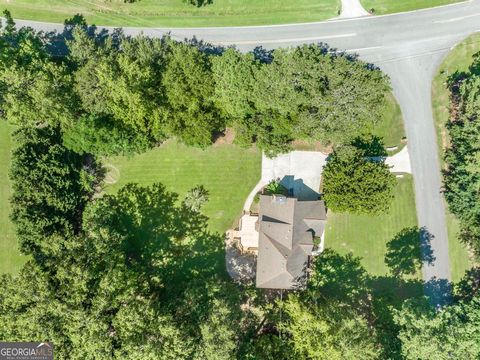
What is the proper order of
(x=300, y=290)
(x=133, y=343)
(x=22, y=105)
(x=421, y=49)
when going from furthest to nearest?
(x=421, y=49) → (x=300, y=290) → (x=22, y=105) → (x=133, y=343)

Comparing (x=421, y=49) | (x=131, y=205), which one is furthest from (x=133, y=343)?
(x=421, y=49)

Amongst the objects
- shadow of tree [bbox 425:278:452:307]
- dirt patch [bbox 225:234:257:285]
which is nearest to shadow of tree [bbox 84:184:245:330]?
dirt patch [bbox 225:234:257:285]

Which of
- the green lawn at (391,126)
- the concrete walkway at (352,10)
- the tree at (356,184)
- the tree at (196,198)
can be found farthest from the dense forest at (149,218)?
the concrete walkway at (352,10)

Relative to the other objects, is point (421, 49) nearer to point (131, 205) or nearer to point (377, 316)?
point (377, 316)

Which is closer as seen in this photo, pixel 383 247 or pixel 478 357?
pixel 478 357

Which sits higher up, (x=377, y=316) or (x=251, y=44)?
(x=251, y=44)

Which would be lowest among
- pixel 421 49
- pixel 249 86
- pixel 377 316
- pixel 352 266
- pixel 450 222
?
pixel 377 316

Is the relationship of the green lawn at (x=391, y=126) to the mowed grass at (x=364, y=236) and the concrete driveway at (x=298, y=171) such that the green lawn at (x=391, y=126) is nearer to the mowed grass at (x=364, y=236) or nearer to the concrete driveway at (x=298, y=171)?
the mowed grass at (x=364, y=236)
